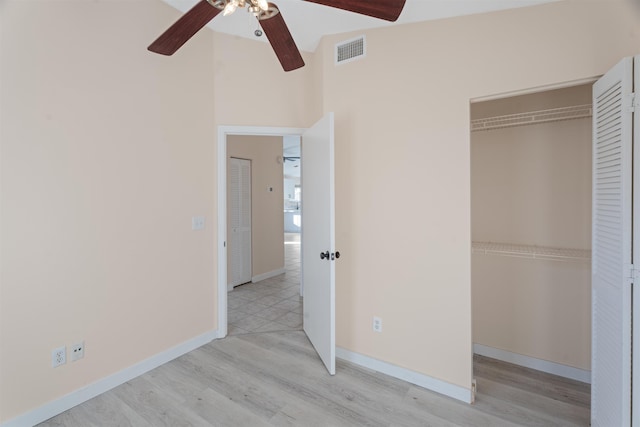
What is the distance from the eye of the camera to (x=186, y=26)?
1444 millimetres

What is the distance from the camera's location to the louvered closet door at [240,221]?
179 inches

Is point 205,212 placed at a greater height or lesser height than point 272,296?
greater

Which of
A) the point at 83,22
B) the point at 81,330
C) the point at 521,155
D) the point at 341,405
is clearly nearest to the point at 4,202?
the point at 81,330

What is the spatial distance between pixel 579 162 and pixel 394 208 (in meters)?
1.38

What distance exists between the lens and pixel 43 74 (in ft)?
6.00

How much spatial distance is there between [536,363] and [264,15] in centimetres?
306

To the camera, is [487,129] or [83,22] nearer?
[83,22]

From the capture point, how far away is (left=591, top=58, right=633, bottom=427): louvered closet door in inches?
54.6

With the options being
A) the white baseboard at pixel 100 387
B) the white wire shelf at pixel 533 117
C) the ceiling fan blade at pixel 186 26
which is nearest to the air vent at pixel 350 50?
the white wire shelf at pixel 533 117

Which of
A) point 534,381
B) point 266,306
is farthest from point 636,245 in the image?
point 266,306

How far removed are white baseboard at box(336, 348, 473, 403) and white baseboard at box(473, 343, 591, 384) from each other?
758mm

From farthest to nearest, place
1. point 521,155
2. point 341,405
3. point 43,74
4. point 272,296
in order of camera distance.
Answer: point 272,296
point 521,155
point 341,405
point 43,74

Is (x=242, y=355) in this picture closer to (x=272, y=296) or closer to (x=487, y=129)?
(x=272, y=296)

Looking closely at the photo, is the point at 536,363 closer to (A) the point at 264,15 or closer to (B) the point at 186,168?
(A) the point at 264,15
